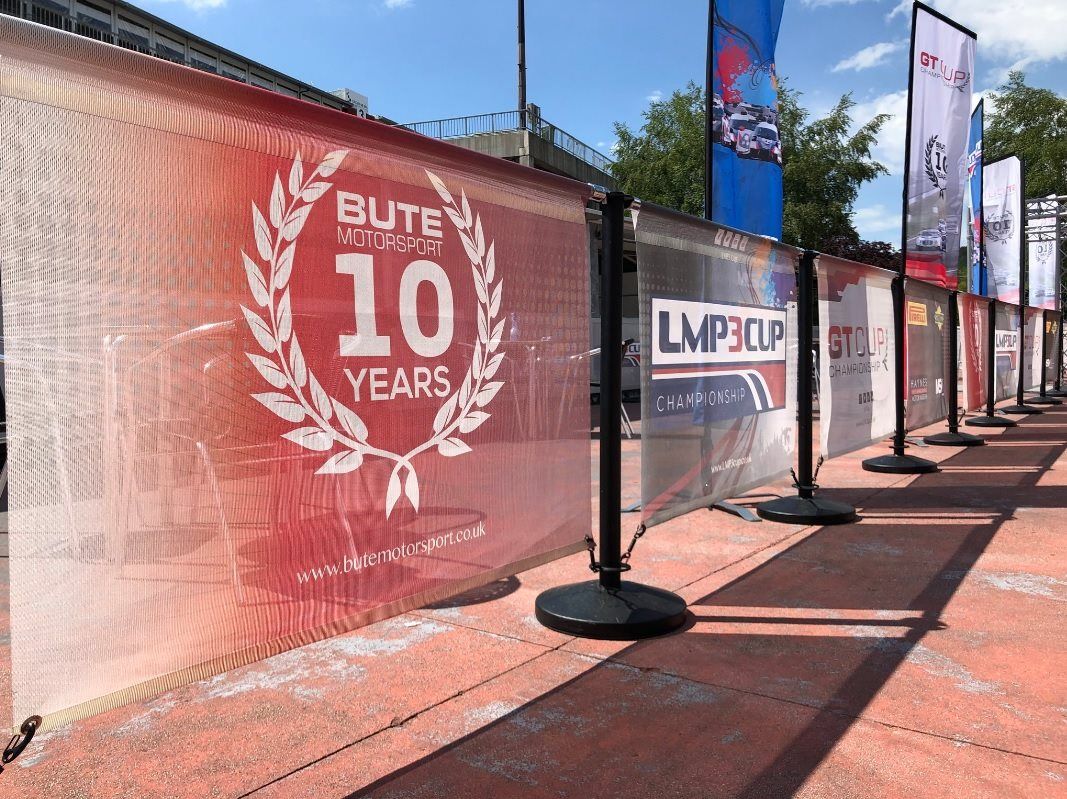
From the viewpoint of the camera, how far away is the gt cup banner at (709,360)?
13.9 ft

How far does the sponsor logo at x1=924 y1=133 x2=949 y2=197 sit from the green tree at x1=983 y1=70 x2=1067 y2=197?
119ft

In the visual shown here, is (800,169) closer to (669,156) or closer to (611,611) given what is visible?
(669,156)

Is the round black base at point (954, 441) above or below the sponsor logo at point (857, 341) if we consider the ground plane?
below

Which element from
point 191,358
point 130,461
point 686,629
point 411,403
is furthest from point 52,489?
point 686,629

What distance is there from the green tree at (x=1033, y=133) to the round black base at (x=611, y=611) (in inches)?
1733

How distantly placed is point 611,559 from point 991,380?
1193 centimetres

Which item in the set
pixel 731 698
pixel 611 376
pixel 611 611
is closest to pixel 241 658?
pixel 731 698

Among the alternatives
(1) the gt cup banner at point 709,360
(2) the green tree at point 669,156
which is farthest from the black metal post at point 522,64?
(1) the gt cup banner at point 709,360

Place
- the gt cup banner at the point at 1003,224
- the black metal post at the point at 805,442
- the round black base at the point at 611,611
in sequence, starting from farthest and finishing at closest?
the gt cup banner at the point at 1003,224 → the black metal post at the point at 805,442 → the round black base at the point at 611,611

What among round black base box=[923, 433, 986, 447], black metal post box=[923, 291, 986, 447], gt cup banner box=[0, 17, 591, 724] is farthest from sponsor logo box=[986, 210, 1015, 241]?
gt cup banner box=[0, 17, 591, 724]

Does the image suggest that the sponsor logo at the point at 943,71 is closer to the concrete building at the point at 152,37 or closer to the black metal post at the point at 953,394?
the black metal post at the point at 953,394

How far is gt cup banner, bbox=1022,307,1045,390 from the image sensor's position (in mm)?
18297

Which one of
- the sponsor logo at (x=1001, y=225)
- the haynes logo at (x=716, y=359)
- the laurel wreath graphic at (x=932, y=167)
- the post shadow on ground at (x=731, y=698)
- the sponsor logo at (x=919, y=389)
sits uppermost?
the sponsor logo at (x=1001, y=225)

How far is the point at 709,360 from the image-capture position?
4.77 meters
